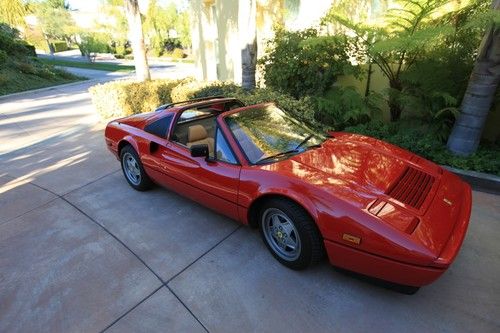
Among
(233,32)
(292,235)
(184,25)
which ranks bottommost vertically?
(292,235)

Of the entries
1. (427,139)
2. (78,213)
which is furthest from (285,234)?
(427,139)

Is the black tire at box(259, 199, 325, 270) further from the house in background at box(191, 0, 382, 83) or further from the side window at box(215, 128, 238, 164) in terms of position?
the house in background at box(191, 0, 382, 83)

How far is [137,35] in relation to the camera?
8.45 m

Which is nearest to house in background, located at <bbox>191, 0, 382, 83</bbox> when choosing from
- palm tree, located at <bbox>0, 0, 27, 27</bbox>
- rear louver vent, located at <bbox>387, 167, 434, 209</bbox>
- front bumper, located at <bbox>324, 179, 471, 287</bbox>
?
rear louver vent, located at <bbox>387, 167, 434, 209</bbox>

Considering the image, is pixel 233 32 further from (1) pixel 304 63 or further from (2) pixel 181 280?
(2) pixel 181 280

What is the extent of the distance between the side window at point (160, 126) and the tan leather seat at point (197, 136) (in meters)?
0.29

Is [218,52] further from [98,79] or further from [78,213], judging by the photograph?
[98,79]

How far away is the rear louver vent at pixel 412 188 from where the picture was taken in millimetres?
2254

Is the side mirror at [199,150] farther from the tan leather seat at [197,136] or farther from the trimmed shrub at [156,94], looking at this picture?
the trimmed shrub at [156,94]

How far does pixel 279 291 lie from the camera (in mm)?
2406

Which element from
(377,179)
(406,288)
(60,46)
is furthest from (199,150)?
(60,46)

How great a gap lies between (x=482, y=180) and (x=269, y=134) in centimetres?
283

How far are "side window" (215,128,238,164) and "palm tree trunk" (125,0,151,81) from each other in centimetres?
688

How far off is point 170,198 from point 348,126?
3.57m
